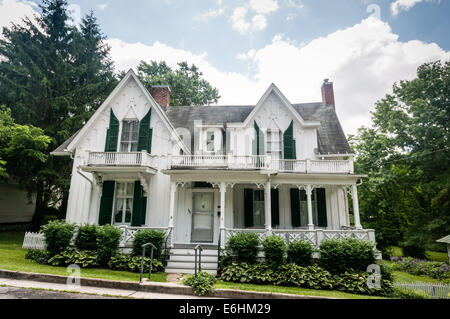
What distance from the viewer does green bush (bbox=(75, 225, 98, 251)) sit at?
29.3ft

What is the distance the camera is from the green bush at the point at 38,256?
28.7 feet

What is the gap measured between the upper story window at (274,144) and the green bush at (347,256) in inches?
202

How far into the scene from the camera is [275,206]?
11336 millimetres

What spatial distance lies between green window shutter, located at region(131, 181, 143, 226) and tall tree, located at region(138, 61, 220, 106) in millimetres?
18007

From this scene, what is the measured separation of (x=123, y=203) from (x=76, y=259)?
326 cm

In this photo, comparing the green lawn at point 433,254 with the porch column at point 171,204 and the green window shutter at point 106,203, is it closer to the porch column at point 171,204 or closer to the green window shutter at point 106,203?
the porch column at point 171,204

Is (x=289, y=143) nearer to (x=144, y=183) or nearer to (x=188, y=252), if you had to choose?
(x=188, y=252)

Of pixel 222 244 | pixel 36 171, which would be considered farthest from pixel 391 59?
pixel 36 171

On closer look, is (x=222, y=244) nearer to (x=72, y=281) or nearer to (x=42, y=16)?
(x=72, y=281)

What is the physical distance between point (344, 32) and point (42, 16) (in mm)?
22643

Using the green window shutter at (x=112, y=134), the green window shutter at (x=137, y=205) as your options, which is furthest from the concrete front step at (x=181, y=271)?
the green window shutter at (x=112, y=134)

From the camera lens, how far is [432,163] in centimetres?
1625

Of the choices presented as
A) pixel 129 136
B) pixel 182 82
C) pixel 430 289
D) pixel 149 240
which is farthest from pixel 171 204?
pixel 182 82
